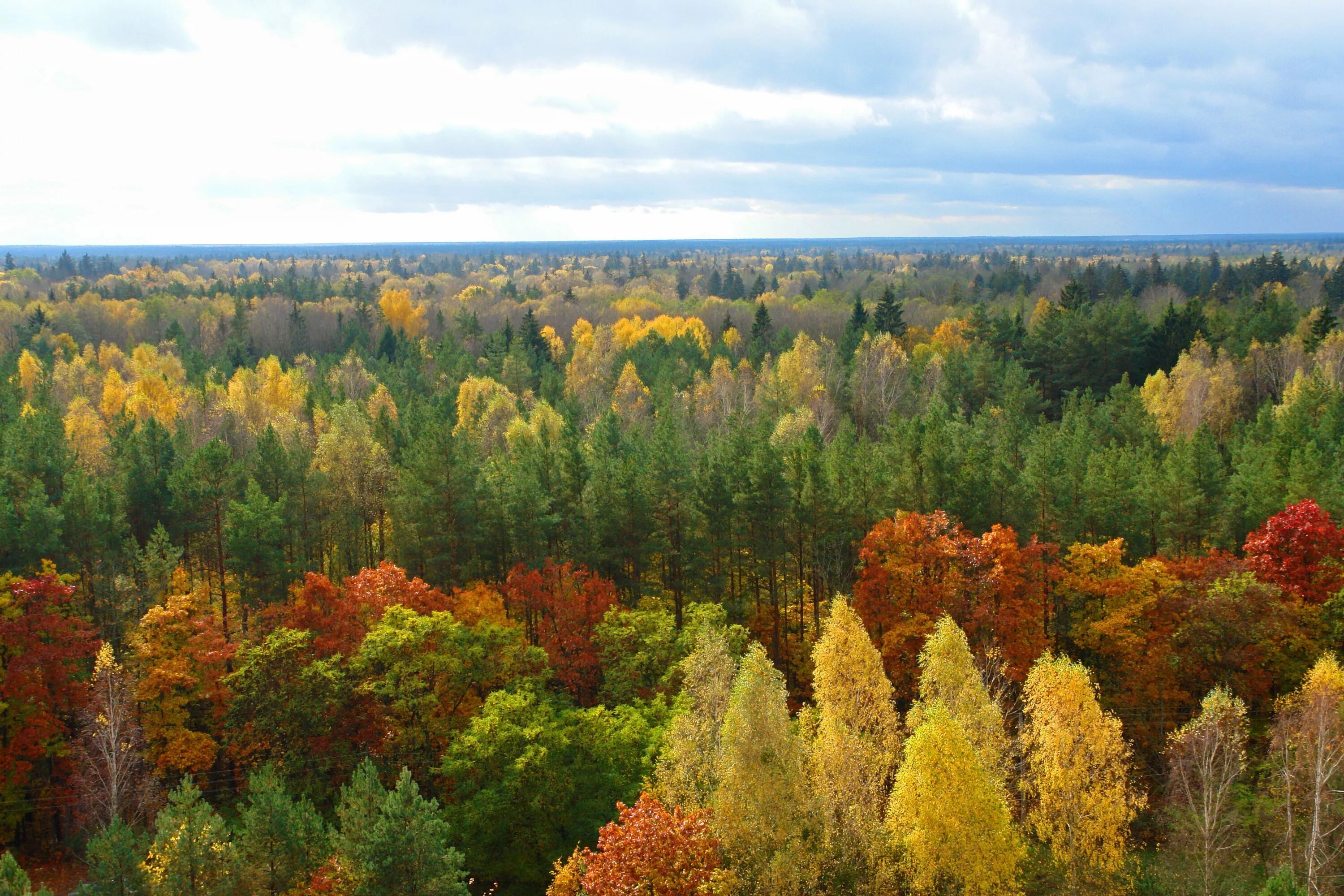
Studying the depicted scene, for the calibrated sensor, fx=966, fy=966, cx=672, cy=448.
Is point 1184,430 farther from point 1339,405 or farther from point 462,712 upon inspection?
point 462,712

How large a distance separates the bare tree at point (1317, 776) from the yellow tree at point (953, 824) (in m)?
8.72

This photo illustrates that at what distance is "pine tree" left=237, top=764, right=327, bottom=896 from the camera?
88.5 ft

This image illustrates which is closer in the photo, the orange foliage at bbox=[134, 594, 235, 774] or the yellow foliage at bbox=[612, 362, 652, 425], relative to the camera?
the orange foliage at bbox=[134, 594, 235, 774]

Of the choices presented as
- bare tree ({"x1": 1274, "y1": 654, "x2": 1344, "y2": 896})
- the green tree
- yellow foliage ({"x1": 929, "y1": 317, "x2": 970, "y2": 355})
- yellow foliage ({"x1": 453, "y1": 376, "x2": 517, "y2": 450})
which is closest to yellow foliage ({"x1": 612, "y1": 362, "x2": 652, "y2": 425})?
yellow foliage ({"x1": 453, "y1": 376, "x2": 517, "y2": 450})

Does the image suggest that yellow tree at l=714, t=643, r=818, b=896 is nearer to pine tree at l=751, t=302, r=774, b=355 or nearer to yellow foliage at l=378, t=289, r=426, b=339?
pine tree at l=751, t=302, r=774, b=355

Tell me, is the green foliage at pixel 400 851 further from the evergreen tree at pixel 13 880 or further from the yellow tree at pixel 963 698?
the yellow tree at pixel 963 698

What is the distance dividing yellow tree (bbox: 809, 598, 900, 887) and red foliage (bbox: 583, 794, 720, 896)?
3378mm

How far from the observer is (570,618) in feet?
135

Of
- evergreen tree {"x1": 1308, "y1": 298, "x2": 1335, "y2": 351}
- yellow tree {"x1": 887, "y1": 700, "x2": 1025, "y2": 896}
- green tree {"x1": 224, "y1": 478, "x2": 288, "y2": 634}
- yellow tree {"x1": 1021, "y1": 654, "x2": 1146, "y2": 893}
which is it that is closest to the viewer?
yellow tree {"x1": 887, "y1": 700, "x2": 1025, "y2": 896}

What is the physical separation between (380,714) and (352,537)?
21.4 m

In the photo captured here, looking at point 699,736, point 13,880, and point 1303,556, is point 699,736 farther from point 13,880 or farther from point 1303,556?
point 1303,556

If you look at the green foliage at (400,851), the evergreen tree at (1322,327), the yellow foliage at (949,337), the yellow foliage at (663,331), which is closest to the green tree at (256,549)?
the green foliage at (400,851)

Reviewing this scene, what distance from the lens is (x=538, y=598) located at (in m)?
42.3

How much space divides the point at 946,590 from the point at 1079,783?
1435 centimetres
